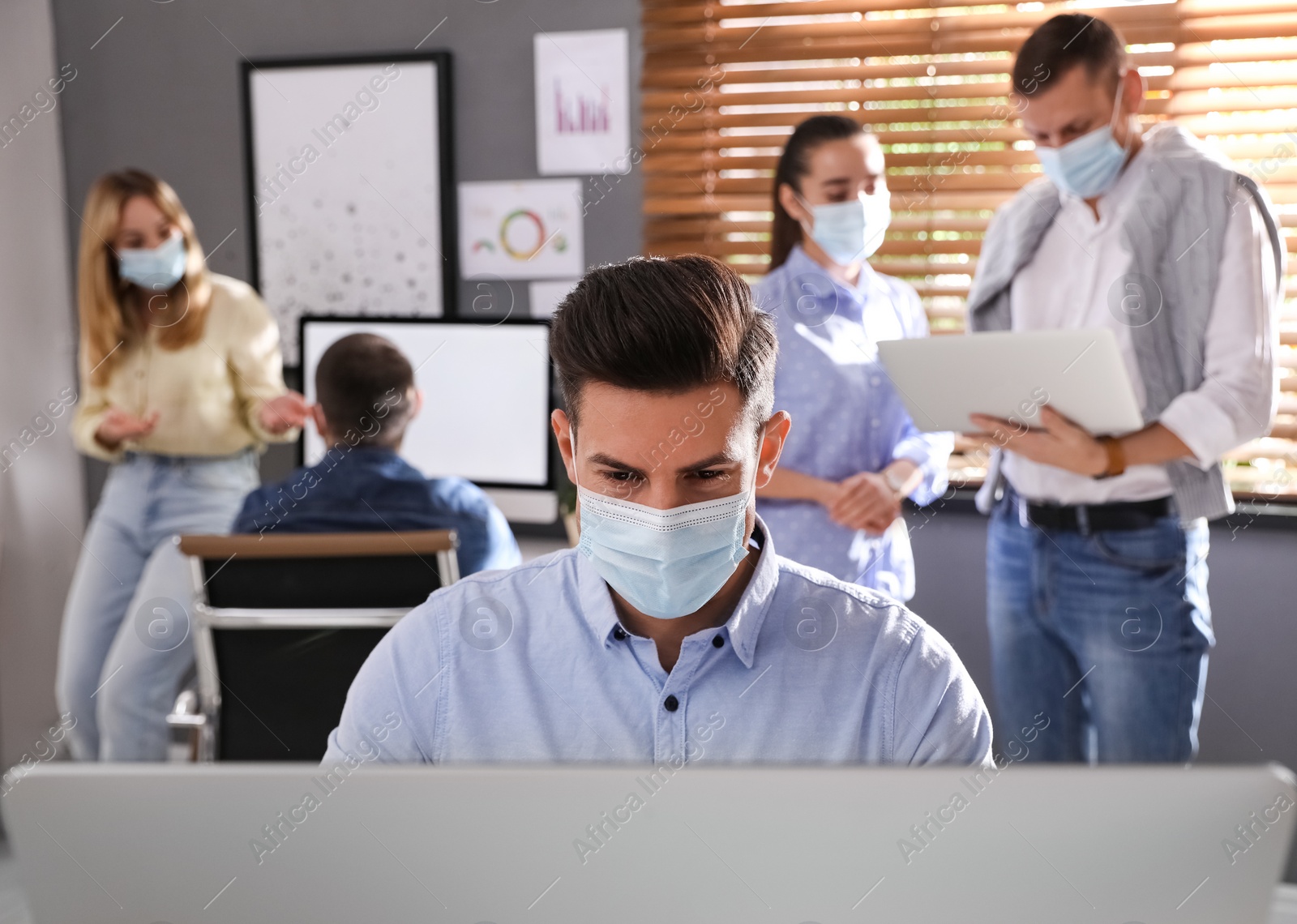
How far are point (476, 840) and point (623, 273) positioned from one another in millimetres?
674

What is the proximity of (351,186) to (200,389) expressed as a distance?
89 cm

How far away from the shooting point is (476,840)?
1.85 ft

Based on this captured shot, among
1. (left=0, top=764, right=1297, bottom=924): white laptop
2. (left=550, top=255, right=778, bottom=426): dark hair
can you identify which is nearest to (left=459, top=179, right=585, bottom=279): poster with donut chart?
(left=550, top=255, right=778, bottom=426): dark hair

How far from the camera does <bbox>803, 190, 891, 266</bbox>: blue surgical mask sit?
81.8 inches

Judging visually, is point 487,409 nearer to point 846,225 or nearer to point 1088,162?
point 846,225

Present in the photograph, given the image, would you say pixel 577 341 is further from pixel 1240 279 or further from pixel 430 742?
pixel 1240 279

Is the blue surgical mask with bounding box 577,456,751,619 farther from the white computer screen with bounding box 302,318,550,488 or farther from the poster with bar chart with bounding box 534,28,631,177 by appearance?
the poster with bar chart with bounding box 534,28,631,177

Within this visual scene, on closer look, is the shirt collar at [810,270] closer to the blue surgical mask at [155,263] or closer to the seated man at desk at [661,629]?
the seated man at desk at [661,629]

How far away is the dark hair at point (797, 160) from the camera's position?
6.83ft

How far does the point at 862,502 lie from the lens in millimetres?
1934

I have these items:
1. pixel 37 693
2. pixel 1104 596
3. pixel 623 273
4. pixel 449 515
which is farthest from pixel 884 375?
pixel 37 693

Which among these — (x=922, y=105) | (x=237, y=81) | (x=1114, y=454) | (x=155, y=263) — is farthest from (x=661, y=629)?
(x=237, y=81)

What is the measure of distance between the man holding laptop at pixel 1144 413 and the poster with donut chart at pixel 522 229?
1.39 m

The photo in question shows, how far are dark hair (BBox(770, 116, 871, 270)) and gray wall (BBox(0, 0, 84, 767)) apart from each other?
2299mm
